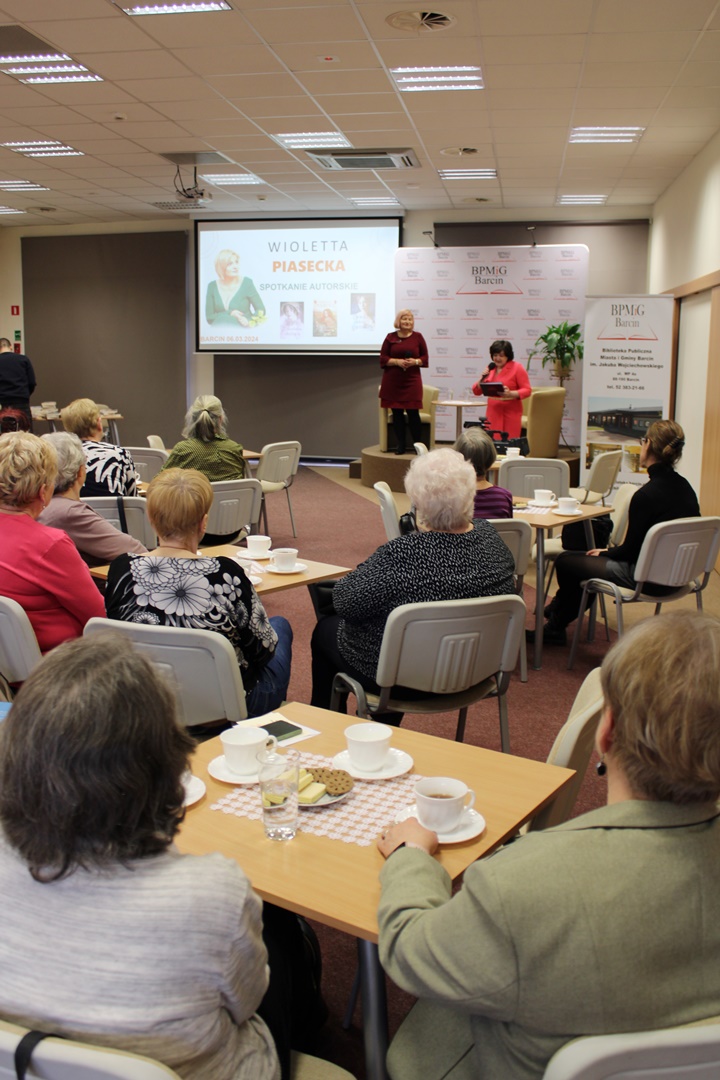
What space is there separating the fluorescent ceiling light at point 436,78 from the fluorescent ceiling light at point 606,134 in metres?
1.59

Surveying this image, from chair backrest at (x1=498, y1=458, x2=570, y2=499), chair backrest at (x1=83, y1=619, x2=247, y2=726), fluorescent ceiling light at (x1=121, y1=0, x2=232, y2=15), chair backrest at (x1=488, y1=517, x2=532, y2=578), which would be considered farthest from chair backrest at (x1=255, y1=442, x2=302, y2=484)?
chair backrest at (x1=83, y1=619, x2=247, y2=726)

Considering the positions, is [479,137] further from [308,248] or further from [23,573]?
[23,573]

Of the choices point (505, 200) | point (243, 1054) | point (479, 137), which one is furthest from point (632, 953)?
point (505, 200)

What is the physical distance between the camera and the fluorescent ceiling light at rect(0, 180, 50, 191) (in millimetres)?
10972

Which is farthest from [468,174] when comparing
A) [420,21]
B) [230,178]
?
[420,21]

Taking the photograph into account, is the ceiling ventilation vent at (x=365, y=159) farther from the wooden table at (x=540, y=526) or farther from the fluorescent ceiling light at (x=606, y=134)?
the wooden table at (x=540, y=526)

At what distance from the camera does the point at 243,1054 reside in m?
1.19

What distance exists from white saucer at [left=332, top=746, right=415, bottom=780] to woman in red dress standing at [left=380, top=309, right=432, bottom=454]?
823 centimetres

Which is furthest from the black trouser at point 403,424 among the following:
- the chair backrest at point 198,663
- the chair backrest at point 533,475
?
the chair backrest at point 198,663

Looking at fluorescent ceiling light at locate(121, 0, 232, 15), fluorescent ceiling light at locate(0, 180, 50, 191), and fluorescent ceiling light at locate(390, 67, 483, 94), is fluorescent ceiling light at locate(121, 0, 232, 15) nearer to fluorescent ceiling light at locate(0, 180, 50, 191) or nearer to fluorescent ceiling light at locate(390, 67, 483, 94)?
fluorescent ceiling light at locate(390, 67, 483, 94)

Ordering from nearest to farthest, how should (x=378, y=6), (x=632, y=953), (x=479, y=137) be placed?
(x=632, y=953) → (x=378, y=6) → (x=479, y=137)

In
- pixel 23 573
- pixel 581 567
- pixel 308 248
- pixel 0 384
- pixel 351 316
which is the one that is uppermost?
pixel 308 248

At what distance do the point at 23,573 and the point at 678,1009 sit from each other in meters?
2.32

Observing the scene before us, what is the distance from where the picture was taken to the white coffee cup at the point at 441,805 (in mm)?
1574
